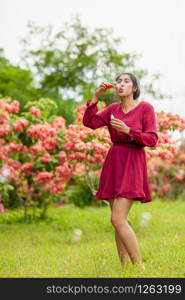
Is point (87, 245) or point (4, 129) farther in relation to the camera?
point (4, 129)

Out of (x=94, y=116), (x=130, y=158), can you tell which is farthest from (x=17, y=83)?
(x=130, y=158)

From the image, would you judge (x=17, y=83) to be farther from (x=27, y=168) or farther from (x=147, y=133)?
(x=147, y=133)

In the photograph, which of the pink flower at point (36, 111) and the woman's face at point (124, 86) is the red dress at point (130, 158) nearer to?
the woman's face at point (124, 86)

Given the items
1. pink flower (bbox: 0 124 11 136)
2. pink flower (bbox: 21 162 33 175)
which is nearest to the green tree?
pink flower (bbox: 21 162 33 175)

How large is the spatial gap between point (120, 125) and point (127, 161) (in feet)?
1.12

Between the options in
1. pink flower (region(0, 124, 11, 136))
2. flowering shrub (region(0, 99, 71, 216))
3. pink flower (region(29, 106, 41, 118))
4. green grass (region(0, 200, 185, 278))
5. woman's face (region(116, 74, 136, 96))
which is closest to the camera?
woman's face (region(116, 74, 136, 96))

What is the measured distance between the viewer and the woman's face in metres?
4.25

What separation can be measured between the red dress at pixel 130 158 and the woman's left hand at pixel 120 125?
5 cm

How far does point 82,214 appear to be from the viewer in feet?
32.4

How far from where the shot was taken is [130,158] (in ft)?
13.5

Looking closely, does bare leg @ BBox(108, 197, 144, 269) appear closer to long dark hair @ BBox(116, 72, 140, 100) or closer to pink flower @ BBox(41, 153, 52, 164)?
long dark hair @ BBox(116, 72, 140, 100)

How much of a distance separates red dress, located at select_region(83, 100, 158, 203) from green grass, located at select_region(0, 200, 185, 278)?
61 cm

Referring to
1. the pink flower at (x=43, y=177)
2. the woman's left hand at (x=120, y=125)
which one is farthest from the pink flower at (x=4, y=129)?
the woman's left hand at (x=120, y=125)

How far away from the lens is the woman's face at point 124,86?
167 inches
